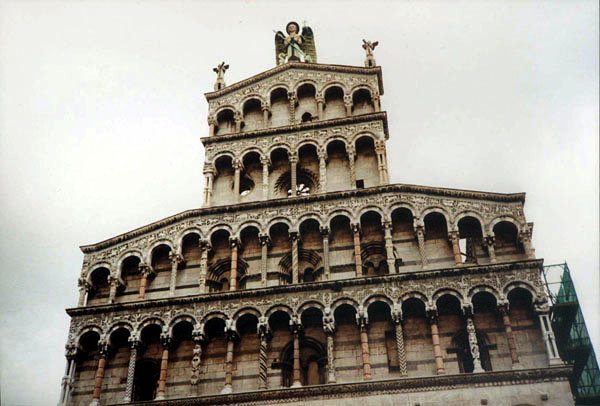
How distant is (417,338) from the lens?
21.1m

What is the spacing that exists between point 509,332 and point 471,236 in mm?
3578

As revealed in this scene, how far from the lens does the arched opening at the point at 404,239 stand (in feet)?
74.3

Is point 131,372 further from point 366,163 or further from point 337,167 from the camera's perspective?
point 366,163

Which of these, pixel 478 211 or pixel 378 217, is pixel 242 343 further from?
pixel 478 211

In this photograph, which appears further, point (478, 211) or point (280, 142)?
point (280, 142)

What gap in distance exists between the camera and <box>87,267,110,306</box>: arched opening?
77.3 feet

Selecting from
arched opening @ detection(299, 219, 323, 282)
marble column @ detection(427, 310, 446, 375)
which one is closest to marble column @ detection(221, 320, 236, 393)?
arched opening @ detection(299, 219, 323, 282)

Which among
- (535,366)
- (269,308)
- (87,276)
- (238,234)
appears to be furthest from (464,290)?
(87,276)

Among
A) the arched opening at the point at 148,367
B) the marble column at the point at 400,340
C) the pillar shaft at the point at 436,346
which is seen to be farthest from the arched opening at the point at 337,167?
the arched opening at the point at 148,367

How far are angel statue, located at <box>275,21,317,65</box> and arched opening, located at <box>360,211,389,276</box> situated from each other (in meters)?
9.62

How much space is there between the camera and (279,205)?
23.9 m

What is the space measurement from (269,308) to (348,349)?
8.63 ft

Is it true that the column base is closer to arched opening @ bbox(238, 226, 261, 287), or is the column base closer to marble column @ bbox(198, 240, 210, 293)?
arched opening @ bbox(238, 226, 261, 287)

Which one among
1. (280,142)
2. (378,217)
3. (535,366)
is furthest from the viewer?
(280,142)
